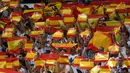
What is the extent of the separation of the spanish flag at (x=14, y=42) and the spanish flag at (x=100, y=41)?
7.32ft

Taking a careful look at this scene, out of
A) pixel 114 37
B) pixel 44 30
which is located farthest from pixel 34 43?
pixel 114 37

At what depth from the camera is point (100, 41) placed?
35.3ft

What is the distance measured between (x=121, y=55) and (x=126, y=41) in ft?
3.10

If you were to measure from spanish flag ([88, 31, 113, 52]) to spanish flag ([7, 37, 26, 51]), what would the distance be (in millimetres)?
2231

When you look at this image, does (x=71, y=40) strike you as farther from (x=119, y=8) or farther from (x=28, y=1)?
(x=28, y=1)

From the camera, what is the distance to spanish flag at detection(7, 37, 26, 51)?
11.9 meters

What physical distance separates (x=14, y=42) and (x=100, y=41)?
2.66m

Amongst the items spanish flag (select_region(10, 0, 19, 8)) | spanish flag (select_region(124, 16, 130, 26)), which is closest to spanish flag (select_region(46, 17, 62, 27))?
spanish flag (select_region(124, 16, 130, 26))

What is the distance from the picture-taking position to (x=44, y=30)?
12266 millimetres

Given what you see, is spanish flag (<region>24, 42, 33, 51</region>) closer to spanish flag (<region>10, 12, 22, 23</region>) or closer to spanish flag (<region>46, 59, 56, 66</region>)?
spanish flag (<region>46, 59, 56, 66</region>)

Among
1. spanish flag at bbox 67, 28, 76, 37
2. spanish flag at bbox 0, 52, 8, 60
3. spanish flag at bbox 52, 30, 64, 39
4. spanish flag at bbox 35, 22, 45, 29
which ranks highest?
spanish flag at bbox 67, 28, 76, 37

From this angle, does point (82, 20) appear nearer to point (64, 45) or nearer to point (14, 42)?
point (64, 45)

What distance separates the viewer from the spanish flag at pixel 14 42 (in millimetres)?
11867

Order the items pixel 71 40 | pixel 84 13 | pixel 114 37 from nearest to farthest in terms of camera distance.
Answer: pixel 114 37 < pixel 71 40 < pixel 84 13
